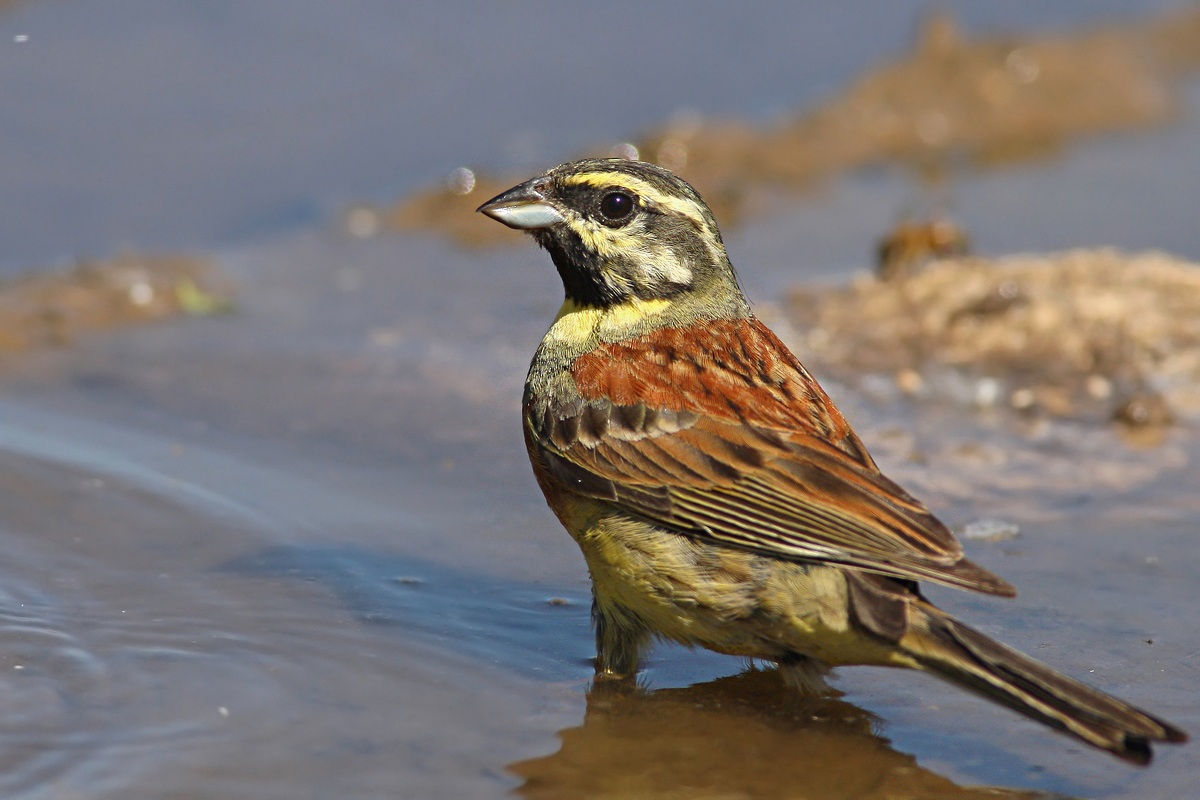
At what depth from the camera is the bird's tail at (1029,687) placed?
14.2 ft

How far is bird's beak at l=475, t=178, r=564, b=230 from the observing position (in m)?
5.73

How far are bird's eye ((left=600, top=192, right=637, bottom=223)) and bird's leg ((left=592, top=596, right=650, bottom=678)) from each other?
1.36 meters

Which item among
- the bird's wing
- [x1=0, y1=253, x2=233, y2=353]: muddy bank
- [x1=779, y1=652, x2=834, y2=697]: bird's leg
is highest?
[x1=0, y1=253, x2=233, y2=353]: muddy bank

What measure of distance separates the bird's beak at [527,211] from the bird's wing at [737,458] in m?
0.51

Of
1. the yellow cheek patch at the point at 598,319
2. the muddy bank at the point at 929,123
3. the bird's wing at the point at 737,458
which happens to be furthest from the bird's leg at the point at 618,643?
the muddy bank at the point at 929,123

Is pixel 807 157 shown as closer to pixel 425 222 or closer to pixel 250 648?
pixel 425 222

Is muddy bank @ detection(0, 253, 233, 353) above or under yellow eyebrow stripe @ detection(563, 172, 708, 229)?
under

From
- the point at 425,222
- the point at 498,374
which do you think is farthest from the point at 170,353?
the point at 425,222

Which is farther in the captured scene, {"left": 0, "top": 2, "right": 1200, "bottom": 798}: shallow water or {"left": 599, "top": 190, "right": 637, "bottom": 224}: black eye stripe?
{"left": 599, "top": 190, "right": 637, "bottom": 224}: black eye stripe

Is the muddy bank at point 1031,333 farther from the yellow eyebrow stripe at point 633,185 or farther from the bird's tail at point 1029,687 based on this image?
the bird's tail at point 1029,687

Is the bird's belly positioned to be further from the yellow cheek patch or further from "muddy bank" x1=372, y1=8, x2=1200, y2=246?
"muddy bank" x1=372, y1=8, x2=1200, y2=246

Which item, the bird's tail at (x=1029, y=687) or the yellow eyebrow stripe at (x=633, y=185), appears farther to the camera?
the yellow eyebrow stripe at (x=633, y=185)

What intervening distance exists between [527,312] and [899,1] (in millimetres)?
6837

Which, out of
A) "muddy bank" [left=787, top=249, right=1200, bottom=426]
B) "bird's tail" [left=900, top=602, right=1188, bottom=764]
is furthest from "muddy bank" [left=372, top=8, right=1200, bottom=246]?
"bird's tail" [left=900, top=602, right=1188, bottom=764]
